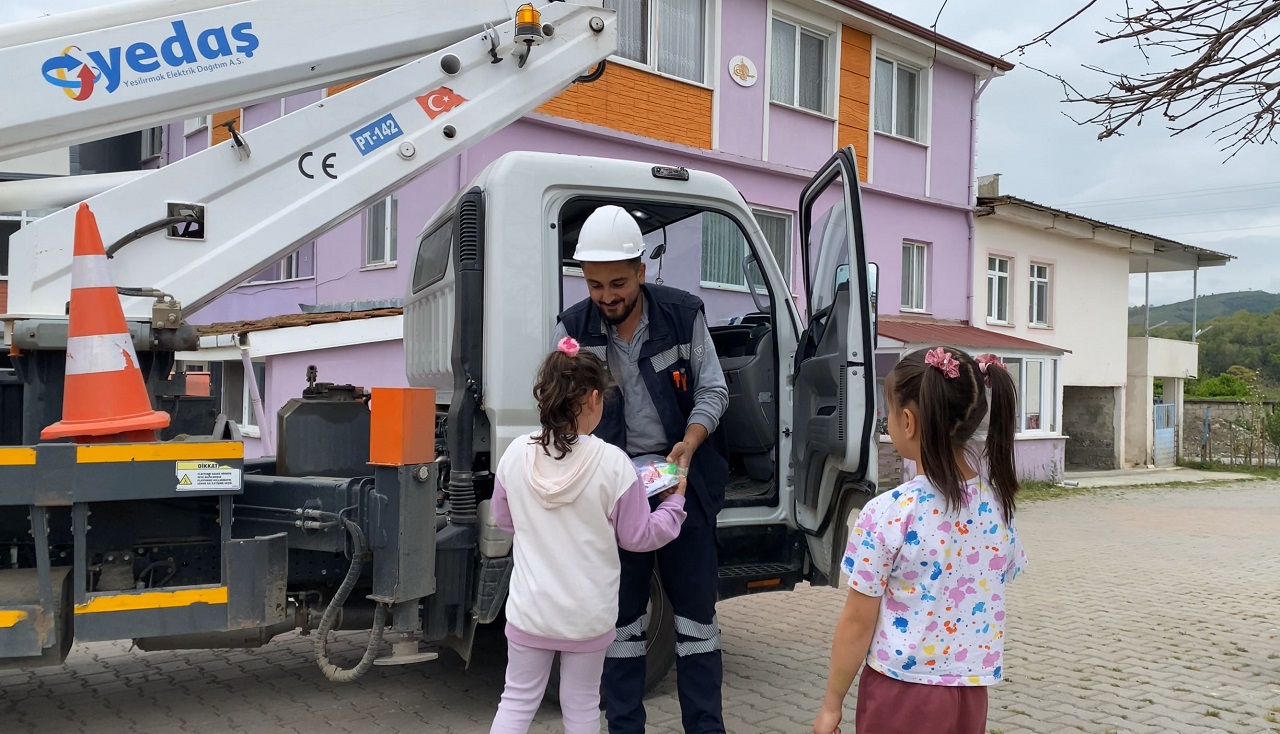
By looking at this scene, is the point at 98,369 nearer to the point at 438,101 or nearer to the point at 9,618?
the point at 9,618

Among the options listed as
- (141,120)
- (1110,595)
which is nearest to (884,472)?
(1110,595)

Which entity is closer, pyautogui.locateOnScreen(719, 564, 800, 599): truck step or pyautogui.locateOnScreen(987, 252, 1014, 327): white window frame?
pyautogui.locateOnScreen(719, 564, 800, 599): truck step

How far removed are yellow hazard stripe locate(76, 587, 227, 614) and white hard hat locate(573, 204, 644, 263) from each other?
5.90ft

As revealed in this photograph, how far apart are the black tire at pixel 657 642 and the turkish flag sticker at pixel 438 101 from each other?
7.57 feet

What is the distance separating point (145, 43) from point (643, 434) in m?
2.55

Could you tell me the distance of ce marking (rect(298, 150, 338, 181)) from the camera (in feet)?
13.6

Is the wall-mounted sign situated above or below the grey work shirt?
above

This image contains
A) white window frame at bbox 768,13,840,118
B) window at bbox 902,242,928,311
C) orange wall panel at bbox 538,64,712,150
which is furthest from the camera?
window at bbox 902,242,928,311

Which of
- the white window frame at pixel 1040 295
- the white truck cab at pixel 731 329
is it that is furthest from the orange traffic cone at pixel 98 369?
the white window frame at pixel 1040 295

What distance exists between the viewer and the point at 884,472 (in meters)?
12.3

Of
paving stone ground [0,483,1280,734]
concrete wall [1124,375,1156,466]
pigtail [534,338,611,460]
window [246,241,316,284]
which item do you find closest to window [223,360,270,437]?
window [246,241,316,284]

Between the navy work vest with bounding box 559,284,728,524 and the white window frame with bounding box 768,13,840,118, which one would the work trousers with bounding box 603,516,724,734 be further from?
the white window frame with bounding box 768,13,840,118

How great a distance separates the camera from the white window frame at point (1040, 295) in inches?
747

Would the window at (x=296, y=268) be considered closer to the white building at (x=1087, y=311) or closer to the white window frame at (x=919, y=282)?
the white window frame at (x=919, y=282)
